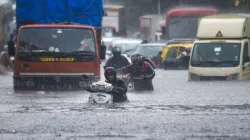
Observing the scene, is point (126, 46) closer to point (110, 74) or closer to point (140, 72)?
point (140, 72)

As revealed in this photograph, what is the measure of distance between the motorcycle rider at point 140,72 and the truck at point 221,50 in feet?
18.8

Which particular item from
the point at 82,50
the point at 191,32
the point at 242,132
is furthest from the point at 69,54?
the point at 191,32

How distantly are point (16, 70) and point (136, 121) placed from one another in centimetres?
898

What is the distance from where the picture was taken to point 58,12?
24.3m

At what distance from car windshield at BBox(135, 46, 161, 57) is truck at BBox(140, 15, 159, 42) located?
1775 centimetres

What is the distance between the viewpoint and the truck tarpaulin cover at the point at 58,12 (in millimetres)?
24219

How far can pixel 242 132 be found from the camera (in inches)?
485

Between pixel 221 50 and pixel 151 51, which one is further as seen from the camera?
pixel 151 51

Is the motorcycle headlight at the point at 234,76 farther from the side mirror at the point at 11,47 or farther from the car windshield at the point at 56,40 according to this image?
the side mirror at the point at 11,47

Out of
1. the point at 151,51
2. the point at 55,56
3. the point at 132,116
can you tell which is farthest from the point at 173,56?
the point at 132,116

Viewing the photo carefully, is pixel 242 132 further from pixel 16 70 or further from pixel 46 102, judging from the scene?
pixel 16 70

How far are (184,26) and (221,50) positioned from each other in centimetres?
1783

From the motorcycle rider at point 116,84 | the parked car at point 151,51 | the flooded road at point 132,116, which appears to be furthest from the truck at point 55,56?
the parked car at point 151,51

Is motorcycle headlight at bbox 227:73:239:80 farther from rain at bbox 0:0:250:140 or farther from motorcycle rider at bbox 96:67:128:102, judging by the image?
motorcycle rider at bbox 96:67:128:102
